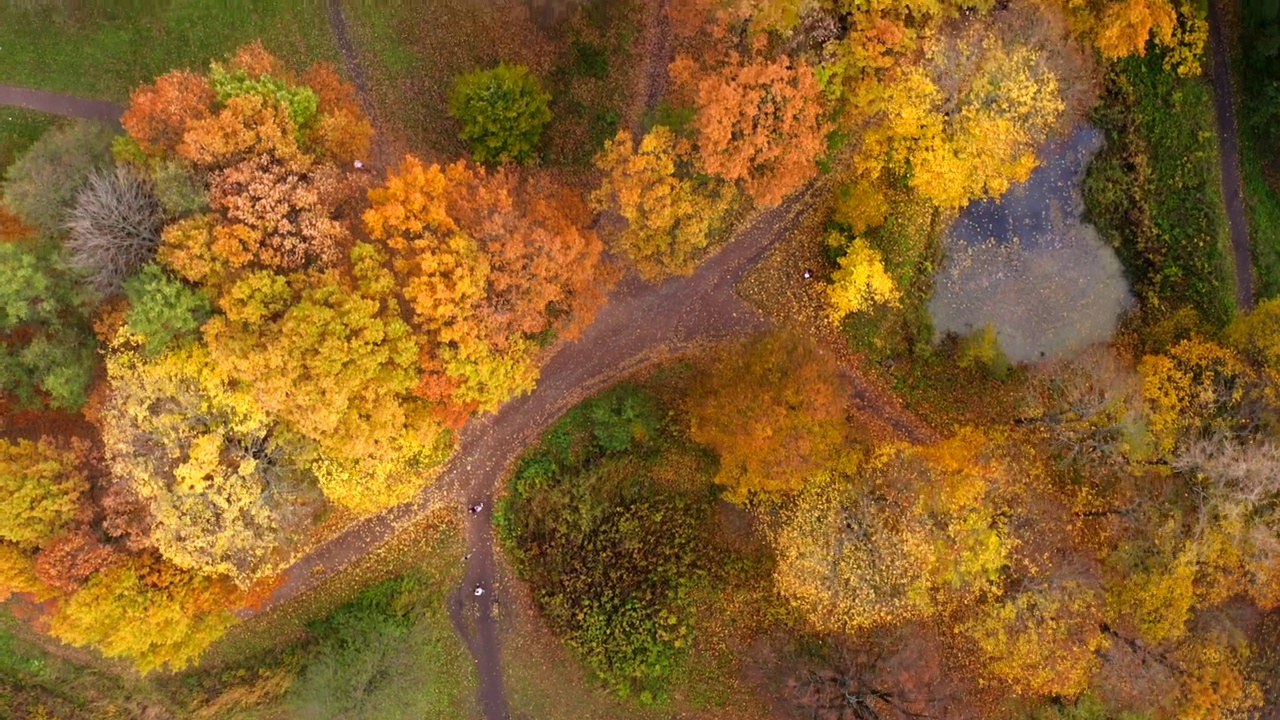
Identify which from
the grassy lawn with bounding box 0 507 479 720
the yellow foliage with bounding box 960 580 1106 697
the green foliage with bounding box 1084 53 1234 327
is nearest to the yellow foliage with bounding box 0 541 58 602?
the grassy lawn with bounding box 0 507 479 720

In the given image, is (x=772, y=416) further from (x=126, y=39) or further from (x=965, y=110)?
(x=126, y=39)

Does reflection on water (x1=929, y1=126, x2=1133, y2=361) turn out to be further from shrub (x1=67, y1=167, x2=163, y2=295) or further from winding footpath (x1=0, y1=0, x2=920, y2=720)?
shrub (x1=67, y1=167, x2=163, y2=295)

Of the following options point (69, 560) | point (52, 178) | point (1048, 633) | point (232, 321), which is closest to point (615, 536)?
point (232, 321)

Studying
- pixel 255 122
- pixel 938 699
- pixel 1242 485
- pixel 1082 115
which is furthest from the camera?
pixel 1082 115

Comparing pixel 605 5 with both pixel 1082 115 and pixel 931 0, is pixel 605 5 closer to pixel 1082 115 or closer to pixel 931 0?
pixel 931 0

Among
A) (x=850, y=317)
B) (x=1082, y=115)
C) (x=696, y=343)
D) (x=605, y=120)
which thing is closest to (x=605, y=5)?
(x=605, y=120)

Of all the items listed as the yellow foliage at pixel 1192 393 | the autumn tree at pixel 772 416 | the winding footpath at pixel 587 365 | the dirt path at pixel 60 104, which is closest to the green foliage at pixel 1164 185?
the yellow foliage at pixel 1192 393
